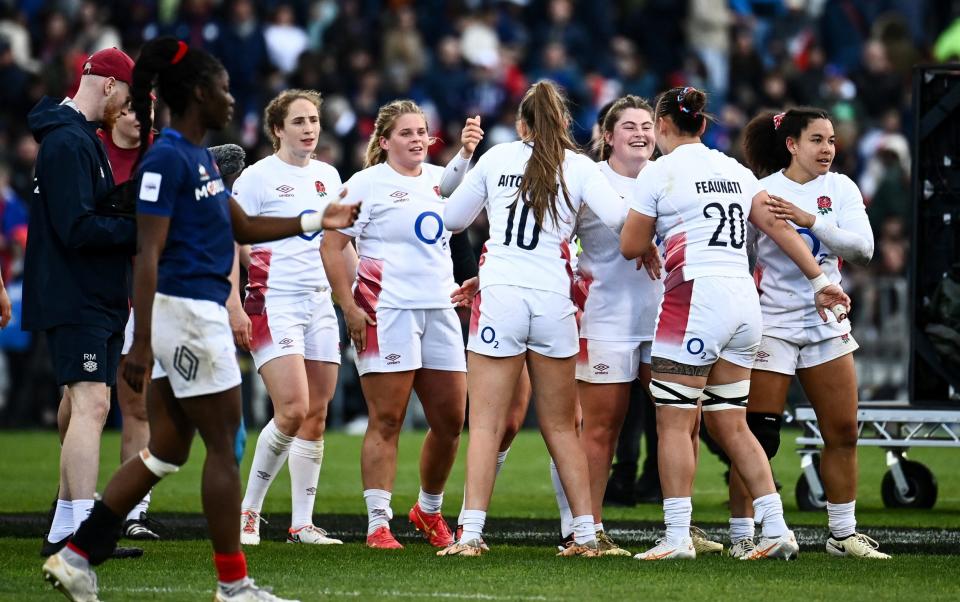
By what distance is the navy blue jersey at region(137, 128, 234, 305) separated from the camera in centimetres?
646

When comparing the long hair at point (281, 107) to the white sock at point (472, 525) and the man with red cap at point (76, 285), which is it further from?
the white sock at point (472, 525)

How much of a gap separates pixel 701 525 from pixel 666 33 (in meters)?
15.0

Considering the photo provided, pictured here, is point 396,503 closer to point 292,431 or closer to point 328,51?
point 292,431

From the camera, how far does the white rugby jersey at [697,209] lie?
8.02m

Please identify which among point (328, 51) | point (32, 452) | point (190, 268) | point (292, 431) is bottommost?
point (32, 452)

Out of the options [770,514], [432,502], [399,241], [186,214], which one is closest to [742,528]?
[770,514]

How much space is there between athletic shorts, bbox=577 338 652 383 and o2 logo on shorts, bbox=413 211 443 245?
1.13 m

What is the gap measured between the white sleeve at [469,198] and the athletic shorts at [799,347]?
65.4 inches

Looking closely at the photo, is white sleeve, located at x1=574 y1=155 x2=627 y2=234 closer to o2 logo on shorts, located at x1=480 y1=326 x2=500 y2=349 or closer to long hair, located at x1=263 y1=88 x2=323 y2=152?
o2 logo on shorts, located at x1=480 y1=326 x2=500 y2=349

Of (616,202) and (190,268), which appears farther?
(616,202)

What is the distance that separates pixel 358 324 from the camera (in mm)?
8875

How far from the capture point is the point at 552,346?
27.1ft

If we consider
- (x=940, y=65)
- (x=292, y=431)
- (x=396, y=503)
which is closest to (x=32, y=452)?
(x=396, y=503)

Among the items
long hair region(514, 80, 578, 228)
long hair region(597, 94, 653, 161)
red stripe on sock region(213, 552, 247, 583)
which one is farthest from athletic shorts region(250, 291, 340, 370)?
red stripe on sock region(213, 552, 247, 583)
